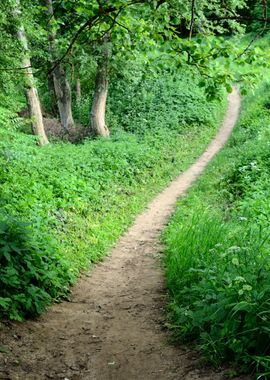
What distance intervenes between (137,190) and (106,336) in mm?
8104

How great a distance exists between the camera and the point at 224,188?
40.5 ft

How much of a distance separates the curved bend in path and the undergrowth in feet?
1.08

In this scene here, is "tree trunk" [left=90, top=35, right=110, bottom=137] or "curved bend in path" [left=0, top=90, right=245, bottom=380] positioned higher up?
"tree trunk" [left=90, top=35, right=110, bottom=137]

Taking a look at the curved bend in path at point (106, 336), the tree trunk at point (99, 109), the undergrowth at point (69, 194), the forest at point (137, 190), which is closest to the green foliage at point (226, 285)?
the forest at point (137, 190)

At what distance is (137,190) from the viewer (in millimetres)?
13023

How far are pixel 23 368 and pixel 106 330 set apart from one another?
140 cm

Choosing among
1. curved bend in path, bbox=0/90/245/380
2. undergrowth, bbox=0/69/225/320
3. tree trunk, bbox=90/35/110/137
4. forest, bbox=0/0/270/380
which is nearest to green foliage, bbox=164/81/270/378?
forest, bbox=0/0/270/380

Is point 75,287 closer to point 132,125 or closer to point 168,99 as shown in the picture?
point 132,125

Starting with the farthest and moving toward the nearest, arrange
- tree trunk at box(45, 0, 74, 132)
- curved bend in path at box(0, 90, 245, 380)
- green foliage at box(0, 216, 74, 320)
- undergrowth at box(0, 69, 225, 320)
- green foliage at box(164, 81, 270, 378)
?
tree trunk at box(45, 0, 74, 132) < undergrowth at box(0, 69, 225, 320) < green foliage at box(0, 216, 74, 320) < curved bend in path at box(0, 90, 245, 380) < green foliage at box(164, 81, 270, 378)

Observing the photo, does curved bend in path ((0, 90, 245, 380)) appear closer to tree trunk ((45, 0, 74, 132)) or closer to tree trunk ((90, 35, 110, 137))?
tree trunk ((90, 35, 110, 137))

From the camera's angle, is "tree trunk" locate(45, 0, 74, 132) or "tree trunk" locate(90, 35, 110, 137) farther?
"tree trunk" locate(90, 35, 110, 137)

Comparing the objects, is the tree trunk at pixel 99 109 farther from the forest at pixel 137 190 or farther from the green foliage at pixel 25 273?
the green foliage at pixel 25 273

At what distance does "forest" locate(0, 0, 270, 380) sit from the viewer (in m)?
4.17

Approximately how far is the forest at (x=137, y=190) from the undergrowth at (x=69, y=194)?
0.11 feet
